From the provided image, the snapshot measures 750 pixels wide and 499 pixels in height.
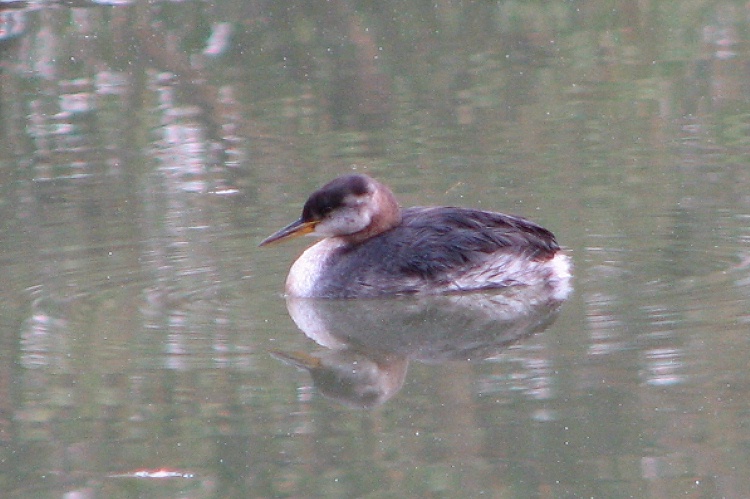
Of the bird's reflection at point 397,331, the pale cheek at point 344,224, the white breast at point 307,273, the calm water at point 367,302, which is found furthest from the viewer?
the pale cheek at point 344,224

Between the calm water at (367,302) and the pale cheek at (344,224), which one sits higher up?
the pale cheek at (344,224)

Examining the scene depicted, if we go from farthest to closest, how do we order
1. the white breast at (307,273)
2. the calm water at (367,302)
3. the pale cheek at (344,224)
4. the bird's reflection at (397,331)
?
the pale cheek at (344,224)
the white breast at (307,273)
the bird's reflection at (397,331)
the calm water at (367,302)

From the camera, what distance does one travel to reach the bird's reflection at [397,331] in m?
6.79

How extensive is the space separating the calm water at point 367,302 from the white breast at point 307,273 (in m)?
0.11

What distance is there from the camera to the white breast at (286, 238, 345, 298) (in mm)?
8234

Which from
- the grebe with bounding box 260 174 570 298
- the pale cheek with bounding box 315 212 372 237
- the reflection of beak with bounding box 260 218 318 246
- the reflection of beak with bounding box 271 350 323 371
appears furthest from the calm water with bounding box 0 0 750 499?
the pale cheek with bounding box 315 212 372 237

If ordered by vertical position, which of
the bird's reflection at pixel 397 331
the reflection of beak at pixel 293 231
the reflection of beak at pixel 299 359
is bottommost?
the bird's reflection at pixel 397 331

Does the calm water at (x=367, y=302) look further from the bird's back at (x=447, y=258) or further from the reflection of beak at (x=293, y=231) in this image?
the reflection of beak at (x=293, y=231)

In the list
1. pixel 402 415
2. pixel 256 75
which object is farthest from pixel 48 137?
pixel 402 415

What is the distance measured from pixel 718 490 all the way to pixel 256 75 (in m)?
9.91

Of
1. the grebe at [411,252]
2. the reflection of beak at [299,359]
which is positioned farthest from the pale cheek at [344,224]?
the reflection of beak at [299,359]

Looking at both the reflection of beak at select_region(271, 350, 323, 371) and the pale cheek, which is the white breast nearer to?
the pale cheek

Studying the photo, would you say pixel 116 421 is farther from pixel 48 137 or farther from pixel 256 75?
pixel 256 75

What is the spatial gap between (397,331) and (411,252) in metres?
0.82
